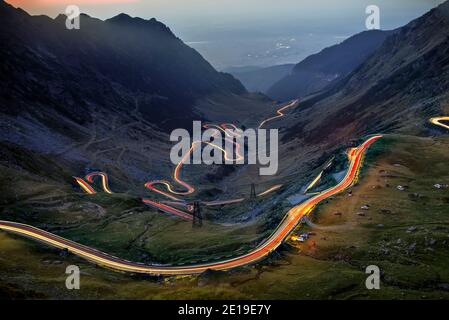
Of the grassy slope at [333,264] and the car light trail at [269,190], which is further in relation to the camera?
the car light trail at [269,190]

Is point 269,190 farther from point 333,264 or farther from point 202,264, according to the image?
point 333,264

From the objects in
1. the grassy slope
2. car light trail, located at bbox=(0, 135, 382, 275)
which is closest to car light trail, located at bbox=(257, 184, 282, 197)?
car light trail, located at bbox=(0, 135, 382, 275)

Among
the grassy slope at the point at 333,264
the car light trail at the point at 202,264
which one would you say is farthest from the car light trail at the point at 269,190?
the grassy slope at the point at 333,264

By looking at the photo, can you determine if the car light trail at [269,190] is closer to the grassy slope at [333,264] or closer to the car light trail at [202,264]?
the car light trail at [202,264]

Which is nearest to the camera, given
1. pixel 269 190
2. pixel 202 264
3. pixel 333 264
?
pixel 333 264

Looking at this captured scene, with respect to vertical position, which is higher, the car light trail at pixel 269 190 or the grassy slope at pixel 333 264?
the car light trail at pixel 269 190

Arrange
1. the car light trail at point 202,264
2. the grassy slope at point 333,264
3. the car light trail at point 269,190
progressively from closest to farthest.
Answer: the grassy slope at point 333,264 → the car light trail at point 202,264 → the car light trail at point 269,190

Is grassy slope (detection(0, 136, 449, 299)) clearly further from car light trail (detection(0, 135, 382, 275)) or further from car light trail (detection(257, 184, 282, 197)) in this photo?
car light trail (detection(257, 184, 282, 197))

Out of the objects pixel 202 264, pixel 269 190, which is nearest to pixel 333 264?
pixel 202 264
